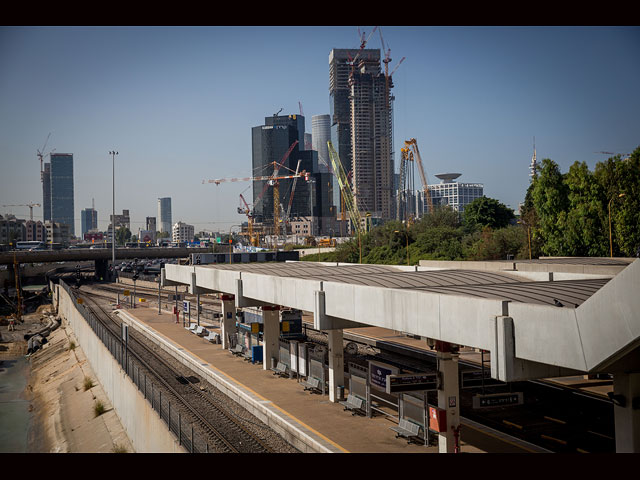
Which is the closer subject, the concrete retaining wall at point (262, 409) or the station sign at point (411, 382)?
the station sign at point (411, 382)

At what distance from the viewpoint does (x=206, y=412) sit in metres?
22.4

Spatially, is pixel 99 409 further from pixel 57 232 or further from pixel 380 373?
pixel 57 232

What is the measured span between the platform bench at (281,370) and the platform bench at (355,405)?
5.99 m

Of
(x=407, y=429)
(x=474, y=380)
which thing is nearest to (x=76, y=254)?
(x=474, y=380)

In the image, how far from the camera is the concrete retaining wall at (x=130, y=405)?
18.5m

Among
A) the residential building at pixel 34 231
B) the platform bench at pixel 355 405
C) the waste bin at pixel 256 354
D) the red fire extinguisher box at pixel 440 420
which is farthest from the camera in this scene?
the residential building at pixel 34 231

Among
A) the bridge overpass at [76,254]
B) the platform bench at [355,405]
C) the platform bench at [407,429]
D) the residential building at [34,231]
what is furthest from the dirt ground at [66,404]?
the residential building at [34,231]

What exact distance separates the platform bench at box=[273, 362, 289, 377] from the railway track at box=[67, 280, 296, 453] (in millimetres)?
2901

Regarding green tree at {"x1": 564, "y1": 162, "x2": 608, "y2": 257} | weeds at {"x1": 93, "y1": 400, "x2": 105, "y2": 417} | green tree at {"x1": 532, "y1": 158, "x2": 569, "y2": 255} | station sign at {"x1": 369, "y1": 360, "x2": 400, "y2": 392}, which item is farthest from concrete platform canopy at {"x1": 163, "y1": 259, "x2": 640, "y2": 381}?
green tree at {"x1": 532, "y1": 158, "x2": 569, "y2": 255}

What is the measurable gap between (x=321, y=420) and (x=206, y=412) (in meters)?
5.04

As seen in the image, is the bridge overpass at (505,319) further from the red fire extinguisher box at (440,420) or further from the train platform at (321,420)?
the train platform at (321,420)

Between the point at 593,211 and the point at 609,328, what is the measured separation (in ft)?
147

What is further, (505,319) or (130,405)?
(130,405)
